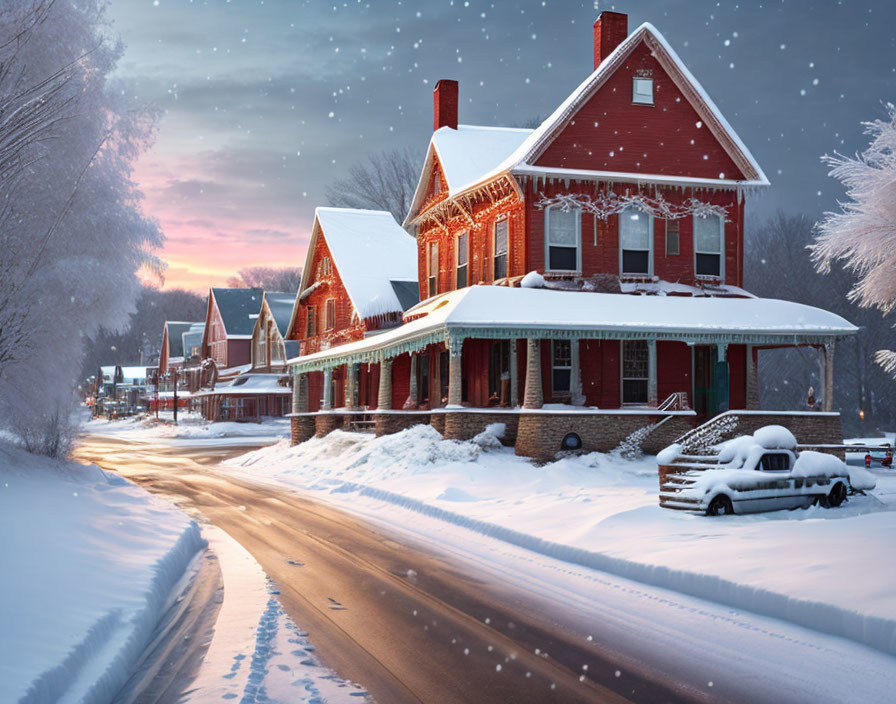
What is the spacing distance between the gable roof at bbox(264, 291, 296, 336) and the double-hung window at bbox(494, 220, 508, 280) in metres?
33.7

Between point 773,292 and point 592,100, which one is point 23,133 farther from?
point 773,292

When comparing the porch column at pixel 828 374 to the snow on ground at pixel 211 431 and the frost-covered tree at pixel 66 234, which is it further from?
the snow on ground at pixel 211 431

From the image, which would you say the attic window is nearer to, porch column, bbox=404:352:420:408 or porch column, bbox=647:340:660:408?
porch column, bbox=647:340:660:408

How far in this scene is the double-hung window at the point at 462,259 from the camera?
28.6 metres

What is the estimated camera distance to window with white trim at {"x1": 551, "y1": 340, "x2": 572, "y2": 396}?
2414 cm

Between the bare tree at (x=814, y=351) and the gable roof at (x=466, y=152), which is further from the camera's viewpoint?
the bare tree at (x=814, y=351)

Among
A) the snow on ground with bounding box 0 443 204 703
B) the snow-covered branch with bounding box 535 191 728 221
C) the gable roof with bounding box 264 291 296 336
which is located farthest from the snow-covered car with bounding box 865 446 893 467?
the gable roof with bounding box 264 291 296 336

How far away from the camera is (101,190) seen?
18016 millimetres

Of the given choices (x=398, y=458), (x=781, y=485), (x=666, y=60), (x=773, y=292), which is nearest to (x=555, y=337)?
(x=398, y=458)

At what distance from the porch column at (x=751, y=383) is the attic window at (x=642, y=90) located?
843 cm

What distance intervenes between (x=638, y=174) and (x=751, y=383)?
24.1 ft

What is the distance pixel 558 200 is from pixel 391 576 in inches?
670

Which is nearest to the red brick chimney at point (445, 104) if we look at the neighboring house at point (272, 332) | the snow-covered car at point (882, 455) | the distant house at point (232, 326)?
the snow-covered car at point (882, 455)

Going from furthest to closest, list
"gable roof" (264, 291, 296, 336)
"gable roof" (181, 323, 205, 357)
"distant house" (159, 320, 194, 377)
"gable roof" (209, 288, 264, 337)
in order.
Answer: "distant house" (159, 320, 194, 377), "gable roof" (181, 323, 205, 357), "gable roof" (209, 288, 264, 337), "gable roof" (264, 291, 296, 336)
